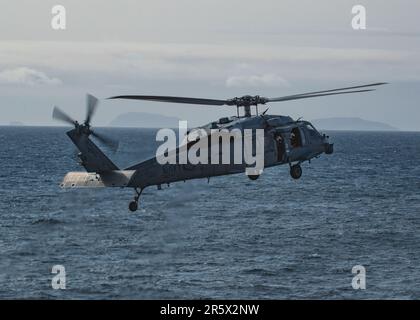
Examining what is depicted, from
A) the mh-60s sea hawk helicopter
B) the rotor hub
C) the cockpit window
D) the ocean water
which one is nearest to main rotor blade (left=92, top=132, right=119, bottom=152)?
the mh-60s sea hawk helicopter

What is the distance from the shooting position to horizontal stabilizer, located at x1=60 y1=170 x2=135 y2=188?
45.6m

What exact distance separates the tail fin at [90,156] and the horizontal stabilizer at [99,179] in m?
0.39

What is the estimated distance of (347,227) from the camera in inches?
6038

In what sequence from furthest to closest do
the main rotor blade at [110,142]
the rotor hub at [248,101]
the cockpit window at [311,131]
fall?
the cockpit window at [311,131] < the rotor hub at [248,101] < the main rotor blade at [110,142]

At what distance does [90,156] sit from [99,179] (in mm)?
1696

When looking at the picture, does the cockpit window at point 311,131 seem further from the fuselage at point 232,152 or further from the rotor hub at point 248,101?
the rotor hub at point 248,101

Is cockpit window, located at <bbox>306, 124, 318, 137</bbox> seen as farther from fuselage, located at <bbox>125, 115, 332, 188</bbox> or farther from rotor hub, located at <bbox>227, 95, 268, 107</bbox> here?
rotor hub, located at <bbox>227, 95, 268, 107</bbox>

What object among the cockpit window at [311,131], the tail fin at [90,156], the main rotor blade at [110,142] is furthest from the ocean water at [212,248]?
the main rotor blade at [110,142]

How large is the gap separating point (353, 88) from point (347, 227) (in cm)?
11510

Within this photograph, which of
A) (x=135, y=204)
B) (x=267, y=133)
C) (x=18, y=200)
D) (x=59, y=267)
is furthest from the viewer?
(x=18, y=200)

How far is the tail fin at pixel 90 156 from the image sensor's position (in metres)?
46.3

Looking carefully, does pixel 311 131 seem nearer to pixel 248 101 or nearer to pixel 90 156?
pixel 248 101
